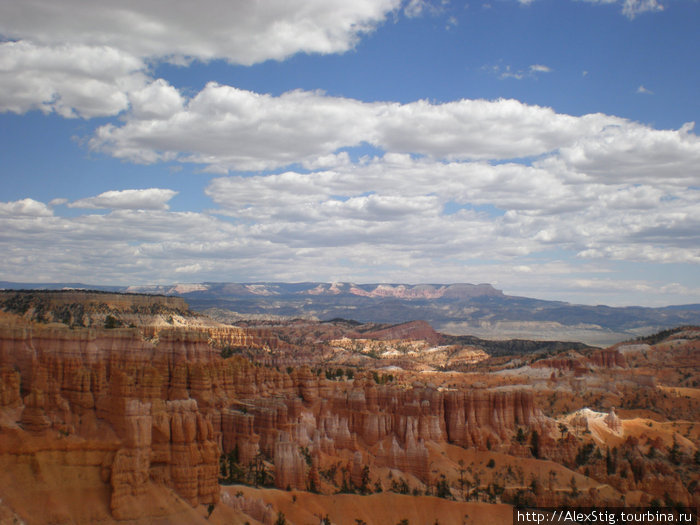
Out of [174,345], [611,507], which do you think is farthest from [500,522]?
[174,345]

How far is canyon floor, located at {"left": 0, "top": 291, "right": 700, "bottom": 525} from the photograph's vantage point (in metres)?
34.9

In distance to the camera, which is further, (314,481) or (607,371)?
(607,371)

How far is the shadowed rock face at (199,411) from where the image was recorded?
3650 centimetres

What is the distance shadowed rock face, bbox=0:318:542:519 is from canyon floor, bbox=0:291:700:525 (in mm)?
122

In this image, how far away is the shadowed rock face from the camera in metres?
36.5

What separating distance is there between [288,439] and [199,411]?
10920 millimetres

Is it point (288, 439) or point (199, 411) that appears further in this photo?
point (288, 439)

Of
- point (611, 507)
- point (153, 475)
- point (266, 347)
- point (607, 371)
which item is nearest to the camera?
point (153, 475)

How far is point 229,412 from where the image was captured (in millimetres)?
57469

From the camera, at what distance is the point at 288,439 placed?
2203 inches

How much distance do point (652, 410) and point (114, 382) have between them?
258 feet

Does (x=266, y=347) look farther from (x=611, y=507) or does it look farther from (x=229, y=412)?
(x=611, y=507)

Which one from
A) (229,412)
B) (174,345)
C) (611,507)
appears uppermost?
(174,345)

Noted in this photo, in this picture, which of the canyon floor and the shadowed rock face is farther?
the shadowed rock face
